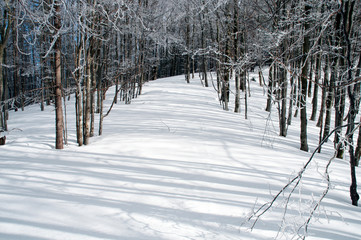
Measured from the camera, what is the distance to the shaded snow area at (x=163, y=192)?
2863 mm

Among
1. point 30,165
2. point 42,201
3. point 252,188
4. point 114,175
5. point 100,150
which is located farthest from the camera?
point 100,150

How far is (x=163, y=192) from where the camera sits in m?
3.86

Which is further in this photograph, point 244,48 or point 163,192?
point 244,48

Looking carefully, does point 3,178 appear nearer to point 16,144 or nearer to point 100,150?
point 100,150

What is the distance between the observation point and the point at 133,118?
11258mm

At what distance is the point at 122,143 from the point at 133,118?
14.4 ft

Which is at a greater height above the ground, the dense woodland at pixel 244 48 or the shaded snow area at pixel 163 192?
the dense woodland at pixel 244 48

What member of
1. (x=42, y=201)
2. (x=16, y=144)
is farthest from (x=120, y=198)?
(x=16, y=144)

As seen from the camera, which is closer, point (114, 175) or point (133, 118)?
point (114, 175)

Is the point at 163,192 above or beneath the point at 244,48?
beneath

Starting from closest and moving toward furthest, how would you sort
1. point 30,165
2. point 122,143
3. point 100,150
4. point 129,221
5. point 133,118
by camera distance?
1. point 129,221
2. point 30,165
3. point 100,150
4. point 122,143
5. point 133,118

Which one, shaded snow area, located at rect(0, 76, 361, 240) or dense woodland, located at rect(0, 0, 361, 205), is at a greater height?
dense woodland, located at rect(0, 0, 361, 205)

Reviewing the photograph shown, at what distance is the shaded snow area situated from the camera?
2.86 m

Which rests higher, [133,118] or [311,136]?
[133,118]
